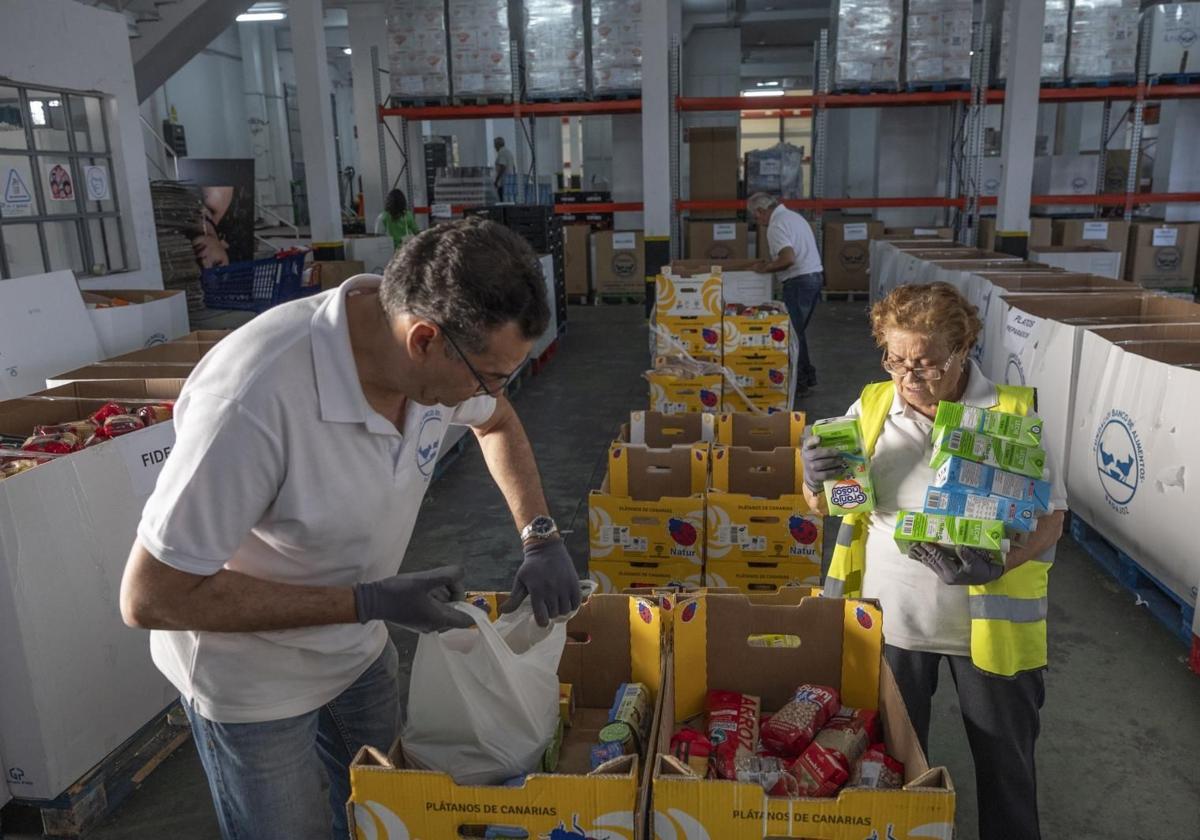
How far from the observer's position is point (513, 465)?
2.00 metres

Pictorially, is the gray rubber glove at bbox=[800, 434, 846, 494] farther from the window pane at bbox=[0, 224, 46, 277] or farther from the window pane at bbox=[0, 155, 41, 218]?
the window pane at bbox=[0, 224, 46, 277]

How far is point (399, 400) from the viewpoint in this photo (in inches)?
62.4

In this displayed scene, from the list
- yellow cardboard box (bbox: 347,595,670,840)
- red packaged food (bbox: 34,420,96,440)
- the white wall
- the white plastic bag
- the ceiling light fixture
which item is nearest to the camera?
yellow cardboard box (bbox: 347,595,670,840)

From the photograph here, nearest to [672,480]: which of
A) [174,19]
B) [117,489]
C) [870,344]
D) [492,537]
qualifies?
[492,537]

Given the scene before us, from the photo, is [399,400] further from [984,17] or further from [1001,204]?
[984,17]

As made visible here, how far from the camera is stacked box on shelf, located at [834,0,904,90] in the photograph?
10695 mm

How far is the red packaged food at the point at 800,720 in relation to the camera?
1952 mm

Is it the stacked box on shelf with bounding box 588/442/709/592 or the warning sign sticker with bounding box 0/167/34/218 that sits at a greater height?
the warning sign sticker with bounding box 0/167/34/218

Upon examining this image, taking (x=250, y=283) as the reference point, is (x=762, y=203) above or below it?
above

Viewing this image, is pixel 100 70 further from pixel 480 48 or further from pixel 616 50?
pixel 616 50

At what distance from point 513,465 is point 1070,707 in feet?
7.72

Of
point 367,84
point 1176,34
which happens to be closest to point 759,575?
point 367,84

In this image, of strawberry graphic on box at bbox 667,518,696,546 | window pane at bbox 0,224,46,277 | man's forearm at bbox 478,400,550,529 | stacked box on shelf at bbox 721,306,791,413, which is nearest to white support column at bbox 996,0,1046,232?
stacked box on shelf at bbox 721,306,791,413

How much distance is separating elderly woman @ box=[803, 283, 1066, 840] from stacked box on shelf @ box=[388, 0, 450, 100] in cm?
1019
